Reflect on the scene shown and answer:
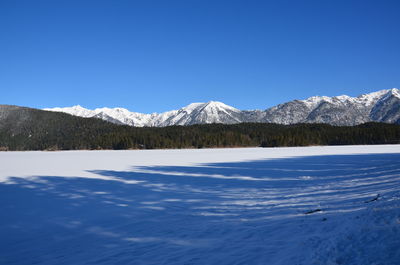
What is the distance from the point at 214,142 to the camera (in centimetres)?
12638

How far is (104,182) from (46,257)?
41.9 ft

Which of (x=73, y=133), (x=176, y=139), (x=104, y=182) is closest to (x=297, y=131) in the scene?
(x=176, y=139)

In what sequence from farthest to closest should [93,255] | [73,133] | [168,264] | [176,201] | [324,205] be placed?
1. [73,133]
2. [176,201]
3. [324,205]
4. [93,255]
5. [168,264]

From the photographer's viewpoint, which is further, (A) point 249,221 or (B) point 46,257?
(A) point 249,221

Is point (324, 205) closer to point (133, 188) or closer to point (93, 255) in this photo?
point (93, 255)

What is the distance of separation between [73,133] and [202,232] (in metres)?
205

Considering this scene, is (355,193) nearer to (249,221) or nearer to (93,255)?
(249,221)

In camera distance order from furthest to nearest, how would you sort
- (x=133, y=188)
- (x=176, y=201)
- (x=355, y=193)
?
(x=133, y=188), (x=176, y=201), (x=355, y=193)

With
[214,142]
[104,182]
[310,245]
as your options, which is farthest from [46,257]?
[214,142]

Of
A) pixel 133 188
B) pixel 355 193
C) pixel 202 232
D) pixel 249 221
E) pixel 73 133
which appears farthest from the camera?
pixel 73 133

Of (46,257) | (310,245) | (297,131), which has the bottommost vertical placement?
(46,257)

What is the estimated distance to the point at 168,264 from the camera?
705cm

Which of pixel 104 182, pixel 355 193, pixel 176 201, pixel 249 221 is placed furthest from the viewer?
pixel 104 182

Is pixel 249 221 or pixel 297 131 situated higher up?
pixel 297 131
